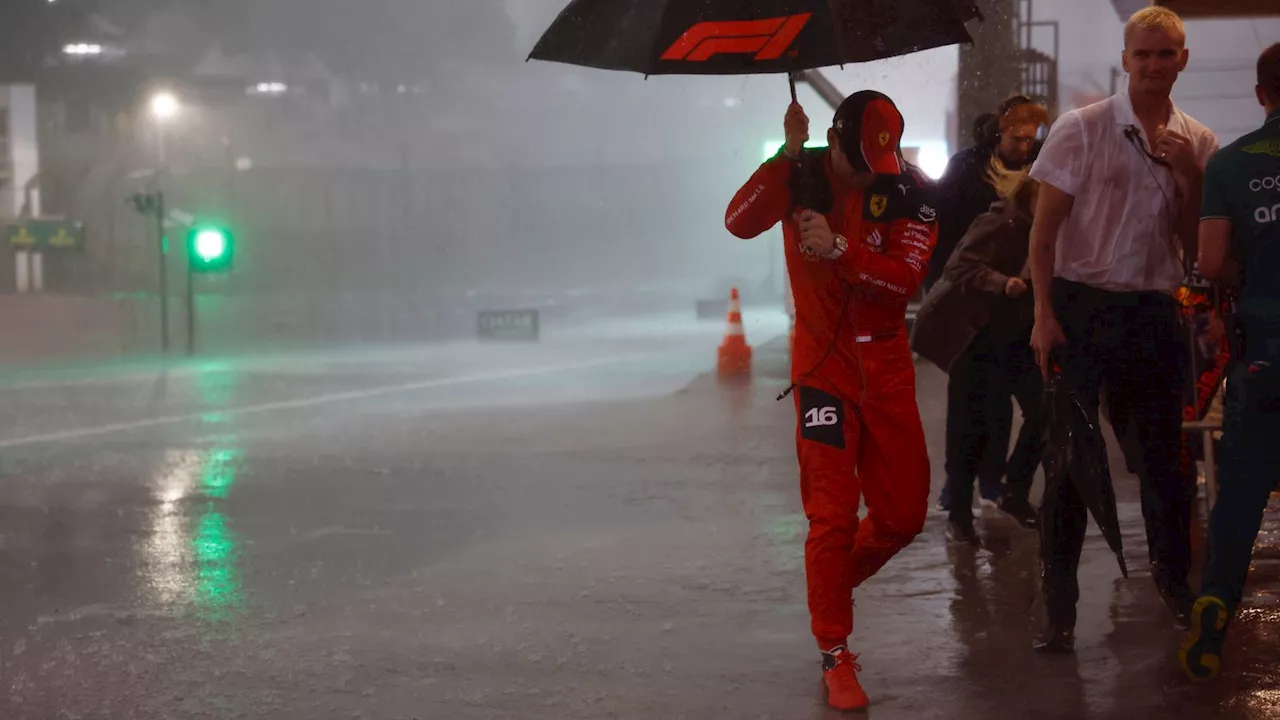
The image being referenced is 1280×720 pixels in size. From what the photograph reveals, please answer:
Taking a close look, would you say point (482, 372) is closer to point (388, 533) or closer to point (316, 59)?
point (388, 533)

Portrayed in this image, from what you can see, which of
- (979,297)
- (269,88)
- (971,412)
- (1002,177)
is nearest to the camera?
(1002,177)

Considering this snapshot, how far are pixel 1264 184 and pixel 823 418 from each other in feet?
4.49

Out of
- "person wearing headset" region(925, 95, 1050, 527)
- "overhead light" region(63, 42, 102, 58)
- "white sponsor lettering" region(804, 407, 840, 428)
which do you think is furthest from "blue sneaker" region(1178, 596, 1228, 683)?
"overhead light" region(63, 42, 102, 58)

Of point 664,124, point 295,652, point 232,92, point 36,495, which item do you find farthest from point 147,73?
point 664,124

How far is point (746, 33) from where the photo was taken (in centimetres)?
451

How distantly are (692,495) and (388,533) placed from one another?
69.8 inches

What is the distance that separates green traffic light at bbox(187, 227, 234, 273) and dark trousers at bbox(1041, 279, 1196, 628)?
2460 centimetres

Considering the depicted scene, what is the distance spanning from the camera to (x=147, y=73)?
198ft

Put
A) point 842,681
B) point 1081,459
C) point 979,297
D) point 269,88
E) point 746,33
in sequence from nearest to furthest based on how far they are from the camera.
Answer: point 842,681, point 746,33, point 1081,459, point 979,297, point 269,88

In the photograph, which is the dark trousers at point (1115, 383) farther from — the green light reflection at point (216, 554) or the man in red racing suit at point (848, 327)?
the green light reflection at point (216, 554)

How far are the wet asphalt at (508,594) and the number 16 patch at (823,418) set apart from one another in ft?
2.32

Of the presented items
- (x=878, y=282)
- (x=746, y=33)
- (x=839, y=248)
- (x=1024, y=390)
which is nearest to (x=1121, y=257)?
(x=878, y=282)

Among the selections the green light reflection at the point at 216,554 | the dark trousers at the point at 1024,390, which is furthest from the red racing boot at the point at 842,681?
the dark trousers at the point at 1024,390

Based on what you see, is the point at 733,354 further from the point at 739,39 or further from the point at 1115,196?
the point at 739,39
